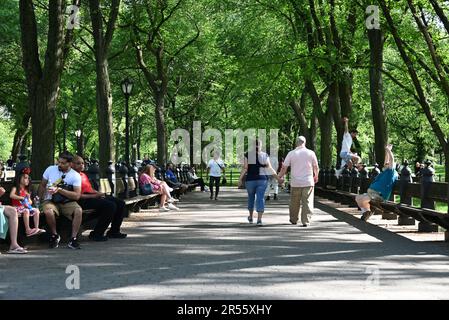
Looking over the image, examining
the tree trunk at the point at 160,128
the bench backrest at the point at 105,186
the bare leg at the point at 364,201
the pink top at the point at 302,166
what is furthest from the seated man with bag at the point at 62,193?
the tree trunk at the point at 160,128

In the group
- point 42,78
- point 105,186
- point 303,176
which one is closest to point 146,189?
point 105,186

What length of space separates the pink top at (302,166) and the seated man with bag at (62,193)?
5491 millimetres

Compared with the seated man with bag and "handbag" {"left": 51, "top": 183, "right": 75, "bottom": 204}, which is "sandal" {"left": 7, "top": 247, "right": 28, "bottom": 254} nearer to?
the seated man with bag

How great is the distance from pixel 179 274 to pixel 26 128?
3982cm

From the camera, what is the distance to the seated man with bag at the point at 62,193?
38.6ft

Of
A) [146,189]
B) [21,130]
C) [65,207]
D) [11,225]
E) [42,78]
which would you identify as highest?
Result: [21,130]

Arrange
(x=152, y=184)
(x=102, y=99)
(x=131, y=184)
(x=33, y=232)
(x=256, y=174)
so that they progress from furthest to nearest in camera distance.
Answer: (x=102, y=99) → (x=152, y=184) → (x=131, y=184) → (x=256, y=174) → (x=33, y=232)

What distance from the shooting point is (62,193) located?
1190 centimetres

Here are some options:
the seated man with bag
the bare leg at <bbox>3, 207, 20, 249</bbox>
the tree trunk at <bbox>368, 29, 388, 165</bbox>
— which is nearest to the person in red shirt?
the seated man with bag

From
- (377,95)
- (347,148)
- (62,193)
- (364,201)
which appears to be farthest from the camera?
(377,95)

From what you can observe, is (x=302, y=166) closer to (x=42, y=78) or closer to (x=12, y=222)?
(x=42, y=78)

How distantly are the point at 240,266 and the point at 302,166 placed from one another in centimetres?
686
